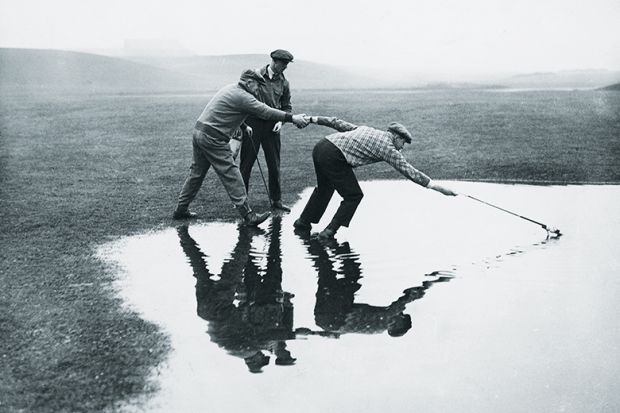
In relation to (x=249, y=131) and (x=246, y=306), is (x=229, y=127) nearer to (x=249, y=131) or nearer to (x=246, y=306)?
(x=249, y=131)

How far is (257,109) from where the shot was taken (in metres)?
7.78

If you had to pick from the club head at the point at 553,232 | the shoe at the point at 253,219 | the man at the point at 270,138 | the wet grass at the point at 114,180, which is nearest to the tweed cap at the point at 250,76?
the man at the point at 270,138

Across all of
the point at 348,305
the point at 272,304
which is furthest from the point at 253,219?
the point at 348,305

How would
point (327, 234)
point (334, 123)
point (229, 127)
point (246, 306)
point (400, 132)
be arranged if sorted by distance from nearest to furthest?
point (246, 306) → point (400, 132) → point (327, 234) → point (334, 123) → point (229, 127)

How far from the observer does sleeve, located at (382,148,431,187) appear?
22.4 ft

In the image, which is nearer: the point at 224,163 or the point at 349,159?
the point at 349,159

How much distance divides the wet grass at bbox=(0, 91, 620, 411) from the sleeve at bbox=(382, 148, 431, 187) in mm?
2452

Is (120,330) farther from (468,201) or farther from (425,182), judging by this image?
(468,201)

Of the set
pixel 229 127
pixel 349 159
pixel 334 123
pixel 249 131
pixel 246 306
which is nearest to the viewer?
pixel 246 306

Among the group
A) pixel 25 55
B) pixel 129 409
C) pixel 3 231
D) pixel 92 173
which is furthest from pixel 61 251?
pixel 25 55

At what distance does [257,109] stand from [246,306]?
3153 millimetres

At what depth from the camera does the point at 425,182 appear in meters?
6.86

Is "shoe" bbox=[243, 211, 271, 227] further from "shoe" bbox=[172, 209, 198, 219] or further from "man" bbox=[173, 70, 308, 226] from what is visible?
"shoe" bbox=[172, 209, 198, 219]

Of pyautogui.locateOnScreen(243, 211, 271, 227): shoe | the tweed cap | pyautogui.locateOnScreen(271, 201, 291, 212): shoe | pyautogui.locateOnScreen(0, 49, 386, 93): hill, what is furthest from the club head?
pyautogui.locateOnScreen(0, 49, 386, 93): hill
